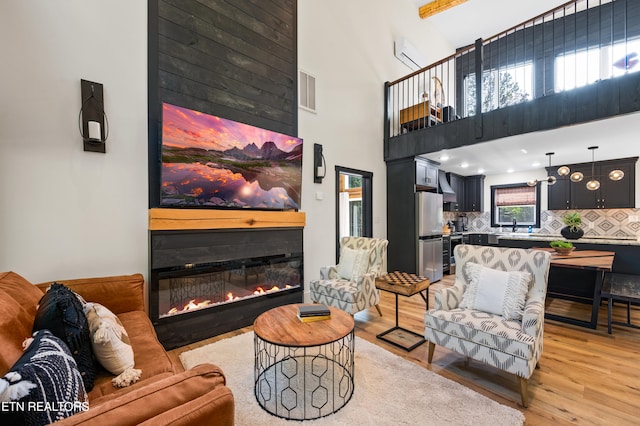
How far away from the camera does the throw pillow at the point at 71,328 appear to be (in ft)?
4.25

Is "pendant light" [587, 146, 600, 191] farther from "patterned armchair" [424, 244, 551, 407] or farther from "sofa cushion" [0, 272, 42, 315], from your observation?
"sofa cushion" [0, 272, 42, 315]

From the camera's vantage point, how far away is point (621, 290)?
3.05 m

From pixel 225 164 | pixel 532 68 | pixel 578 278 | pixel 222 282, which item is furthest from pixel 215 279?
pixel 532 68

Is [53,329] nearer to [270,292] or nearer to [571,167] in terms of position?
[270,292]

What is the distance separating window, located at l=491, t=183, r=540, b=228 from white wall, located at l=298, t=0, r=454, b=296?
390cm

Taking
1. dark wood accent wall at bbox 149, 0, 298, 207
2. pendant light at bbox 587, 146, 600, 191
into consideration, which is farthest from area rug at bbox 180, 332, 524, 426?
pendant light at bbox 587, 146, 600, 191

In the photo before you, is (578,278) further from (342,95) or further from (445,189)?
(342,95)

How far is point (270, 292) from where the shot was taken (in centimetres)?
361

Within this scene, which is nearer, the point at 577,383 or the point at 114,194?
the point at 577,383

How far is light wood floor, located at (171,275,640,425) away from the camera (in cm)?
186

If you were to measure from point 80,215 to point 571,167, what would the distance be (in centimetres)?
864

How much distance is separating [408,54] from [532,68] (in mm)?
3186

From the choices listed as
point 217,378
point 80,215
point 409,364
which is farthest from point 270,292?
point 217,378

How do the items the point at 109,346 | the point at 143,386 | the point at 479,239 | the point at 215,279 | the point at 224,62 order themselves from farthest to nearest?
the point at 479,239, the point at 224,62, the point at 215,279, the point at 109,346, the point at 143,386
